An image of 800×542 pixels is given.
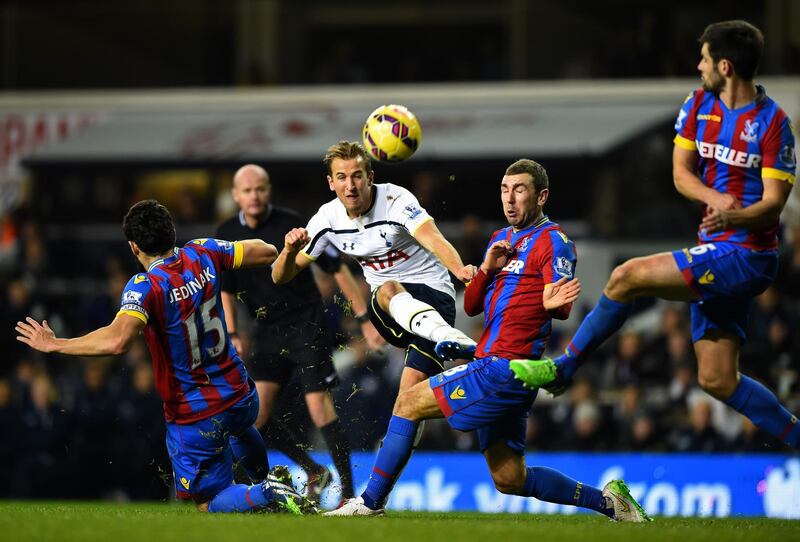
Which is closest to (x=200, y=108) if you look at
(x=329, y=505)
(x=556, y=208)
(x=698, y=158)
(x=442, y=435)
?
(x=556, y=208)

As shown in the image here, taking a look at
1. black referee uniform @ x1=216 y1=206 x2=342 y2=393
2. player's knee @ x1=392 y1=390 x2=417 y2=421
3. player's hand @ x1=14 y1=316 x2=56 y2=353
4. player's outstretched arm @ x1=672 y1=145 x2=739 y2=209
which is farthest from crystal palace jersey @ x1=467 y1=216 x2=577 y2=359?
player's hand @ x1=14 y1=316 x2=56 y2=353

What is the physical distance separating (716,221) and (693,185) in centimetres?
27

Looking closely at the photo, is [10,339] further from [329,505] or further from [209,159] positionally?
[329,505]

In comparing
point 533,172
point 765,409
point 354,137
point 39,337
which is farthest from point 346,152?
point 354,137

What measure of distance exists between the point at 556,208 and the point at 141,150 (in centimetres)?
655

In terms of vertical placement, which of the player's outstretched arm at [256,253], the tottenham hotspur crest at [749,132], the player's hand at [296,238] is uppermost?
the tottenham hotspur crest at [749,132]

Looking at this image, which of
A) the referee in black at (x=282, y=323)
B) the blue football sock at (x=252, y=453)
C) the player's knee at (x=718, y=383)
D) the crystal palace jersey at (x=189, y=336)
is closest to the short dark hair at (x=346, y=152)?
the crystal palace jersey at (x=189, y=336)

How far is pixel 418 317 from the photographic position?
7785mm

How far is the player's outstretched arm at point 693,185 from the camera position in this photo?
687 centimetres

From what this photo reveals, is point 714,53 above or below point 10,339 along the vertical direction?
above

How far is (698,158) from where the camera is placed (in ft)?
23.5

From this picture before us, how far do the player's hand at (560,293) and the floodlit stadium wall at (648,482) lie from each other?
14.3ft

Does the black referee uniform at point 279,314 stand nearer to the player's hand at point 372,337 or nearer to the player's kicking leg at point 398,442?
the player's hand at point 372,337

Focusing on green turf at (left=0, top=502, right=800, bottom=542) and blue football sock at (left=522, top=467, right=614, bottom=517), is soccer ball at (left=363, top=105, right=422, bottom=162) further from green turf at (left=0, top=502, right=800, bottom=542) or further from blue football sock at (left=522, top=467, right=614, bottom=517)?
green turf at (left=0, top=502, right=800, bottom=542)
